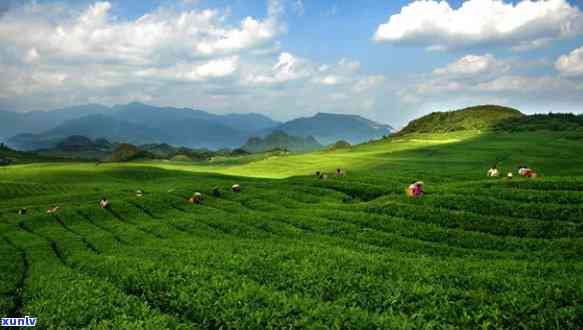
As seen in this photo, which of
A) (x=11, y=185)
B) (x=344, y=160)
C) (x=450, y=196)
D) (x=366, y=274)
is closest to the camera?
(x=366, y=274)

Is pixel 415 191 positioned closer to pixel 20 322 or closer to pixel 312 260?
pixel 312 260

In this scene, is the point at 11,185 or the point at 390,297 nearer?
the point at 390,297

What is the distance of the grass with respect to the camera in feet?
44.1

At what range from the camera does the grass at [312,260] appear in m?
13.4

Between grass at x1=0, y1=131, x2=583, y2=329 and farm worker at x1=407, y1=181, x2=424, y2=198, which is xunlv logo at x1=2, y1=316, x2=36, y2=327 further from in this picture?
farm worker at x1=407, y1=181, x2=424, y2=198

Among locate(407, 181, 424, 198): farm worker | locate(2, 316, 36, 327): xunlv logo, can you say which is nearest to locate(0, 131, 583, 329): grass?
locate(2, 316, 36, 327): xunlv logo

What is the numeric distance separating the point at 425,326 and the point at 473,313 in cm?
186

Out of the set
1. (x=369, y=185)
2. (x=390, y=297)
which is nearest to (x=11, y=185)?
(x=369, y=185)

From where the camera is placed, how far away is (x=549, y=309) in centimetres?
1271

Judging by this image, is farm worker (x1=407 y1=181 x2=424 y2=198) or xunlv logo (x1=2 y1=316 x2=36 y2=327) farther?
farm worker (x1=407 y1=181 x2=424 y2=198)

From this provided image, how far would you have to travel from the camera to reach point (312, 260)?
64.2 feet

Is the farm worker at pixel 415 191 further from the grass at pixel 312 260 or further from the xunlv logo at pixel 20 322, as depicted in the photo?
the xunlv logo at pixel 20 322

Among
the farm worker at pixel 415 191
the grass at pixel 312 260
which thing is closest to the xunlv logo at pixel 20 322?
the grass at pixel 312 260

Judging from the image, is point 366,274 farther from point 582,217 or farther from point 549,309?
point 582,217
